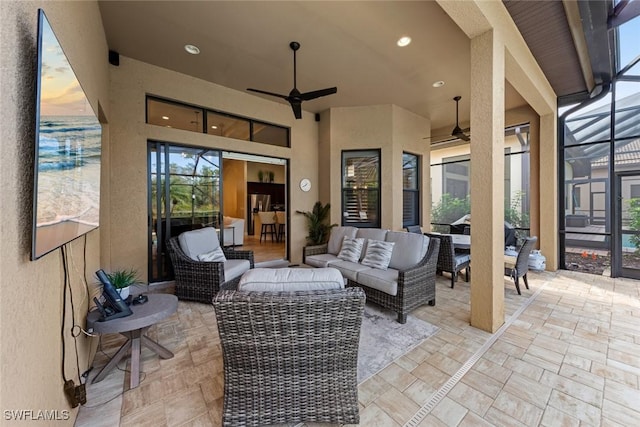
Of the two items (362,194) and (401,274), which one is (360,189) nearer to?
(362,194)

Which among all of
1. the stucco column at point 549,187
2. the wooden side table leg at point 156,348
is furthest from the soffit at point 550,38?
the wooden side table leg at point 156,348

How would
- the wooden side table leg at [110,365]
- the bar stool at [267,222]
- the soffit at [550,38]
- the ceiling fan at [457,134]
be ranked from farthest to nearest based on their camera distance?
the bar stool at [267,222] < the ceiling fan at [457,134] < the soffit at [550,38] < the wooden side table leg at [110,365]

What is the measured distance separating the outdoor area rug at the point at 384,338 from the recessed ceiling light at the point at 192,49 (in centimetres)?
425

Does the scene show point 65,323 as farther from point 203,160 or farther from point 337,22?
point 337,22

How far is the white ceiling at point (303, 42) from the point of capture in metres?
2.79

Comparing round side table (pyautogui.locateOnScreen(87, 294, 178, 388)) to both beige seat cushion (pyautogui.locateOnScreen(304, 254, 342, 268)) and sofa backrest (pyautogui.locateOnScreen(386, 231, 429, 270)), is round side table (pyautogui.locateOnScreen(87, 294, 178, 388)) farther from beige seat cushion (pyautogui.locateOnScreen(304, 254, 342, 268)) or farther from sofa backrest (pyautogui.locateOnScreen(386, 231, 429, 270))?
sofa backrest (pyautogui.locateOnScreen(386, 231, 429, 270))

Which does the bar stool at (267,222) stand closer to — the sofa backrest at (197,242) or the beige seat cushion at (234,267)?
the sofa backrest at (197,242)

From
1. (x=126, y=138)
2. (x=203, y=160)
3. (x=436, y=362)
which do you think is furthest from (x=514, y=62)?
(x=126, y=138)

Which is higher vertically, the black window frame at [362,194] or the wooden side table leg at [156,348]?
the black window frame at [362,194]

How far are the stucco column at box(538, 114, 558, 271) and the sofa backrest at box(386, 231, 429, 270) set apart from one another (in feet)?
11.2

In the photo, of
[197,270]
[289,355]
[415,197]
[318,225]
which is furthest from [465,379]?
[415,197]

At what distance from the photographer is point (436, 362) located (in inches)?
83.3

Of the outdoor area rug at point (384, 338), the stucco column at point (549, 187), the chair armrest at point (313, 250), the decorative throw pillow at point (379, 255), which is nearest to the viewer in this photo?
the outdoor area rug at point (384, 338)

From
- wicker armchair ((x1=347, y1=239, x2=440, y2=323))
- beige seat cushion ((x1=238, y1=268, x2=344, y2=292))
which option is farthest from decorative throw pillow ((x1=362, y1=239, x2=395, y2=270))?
beige seat cushion ((x1=238, y1=268, x2=344, y2=292))
